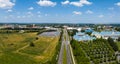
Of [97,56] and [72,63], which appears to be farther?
[97,56]

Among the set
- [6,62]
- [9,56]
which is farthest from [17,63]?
[9,56]

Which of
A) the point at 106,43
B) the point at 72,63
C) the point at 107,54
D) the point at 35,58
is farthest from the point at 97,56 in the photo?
the point at 106,43

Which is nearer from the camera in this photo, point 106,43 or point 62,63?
point 62,63

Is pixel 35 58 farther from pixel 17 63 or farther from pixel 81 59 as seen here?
pixel 81 59

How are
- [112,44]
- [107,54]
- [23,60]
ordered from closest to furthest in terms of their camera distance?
[23,60], [107,54], [112,44]

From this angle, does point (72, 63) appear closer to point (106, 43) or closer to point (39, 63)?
point (39, 63)

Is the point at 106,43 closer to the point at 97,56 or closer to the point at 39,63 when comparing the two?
the point at 97,56

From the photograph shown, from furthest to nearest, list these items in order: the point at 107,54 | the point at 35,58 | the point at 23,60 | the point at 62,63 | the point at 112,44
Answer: the point at 112,44
the point at 107,54
the point at 35,58
the point at 23,60
the point at 62,63

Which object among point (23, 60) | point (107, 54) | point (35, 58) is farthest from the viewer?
point (107, 54)
